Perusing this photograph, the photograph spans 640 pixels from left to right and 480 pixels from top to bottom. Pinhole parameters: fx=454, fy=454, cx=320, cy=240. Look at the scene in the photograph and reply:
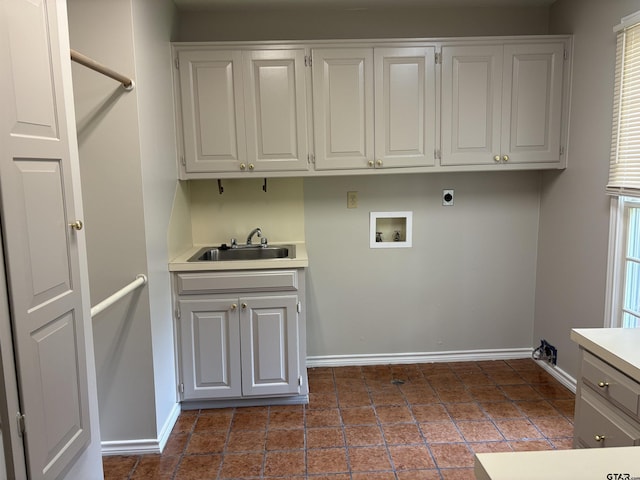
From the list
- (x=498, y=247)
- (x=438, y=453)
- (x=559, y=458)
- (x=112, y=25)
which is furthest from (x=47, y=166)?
(x=498, y=247)

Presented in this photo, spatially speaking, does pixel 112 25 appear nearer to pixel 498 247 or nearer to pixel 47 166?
pixel 47 166

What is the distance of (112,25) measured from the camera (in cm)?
206

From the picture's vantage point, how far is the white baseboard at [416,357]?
10.9 ft

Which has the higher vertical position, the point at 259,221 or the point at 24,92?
the point at 24,92

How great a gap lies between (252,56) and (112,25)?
2.83 ft

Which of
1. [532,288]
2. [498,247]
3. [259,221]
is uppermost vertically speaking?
[259,221]

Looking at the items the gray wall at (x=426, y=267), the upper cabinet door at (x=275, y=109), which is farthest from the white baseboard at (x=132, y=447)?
the upper cabinet door at (x=275, y=109)

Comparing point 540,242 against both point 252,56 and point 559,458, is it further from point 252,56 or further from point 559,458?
point 559,458

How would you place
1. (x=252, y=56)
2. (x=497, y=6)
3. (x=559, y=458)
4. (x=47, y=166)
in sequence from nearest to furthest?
(x=559, y=458)
(x=47, y=166)
(x=252, y=56)
(x=497, y=6)

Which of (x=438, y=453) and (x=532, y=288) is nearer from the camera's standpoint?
(x=438, y=453)

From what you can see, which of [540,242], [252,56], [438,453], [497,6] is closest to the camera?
[438,453]

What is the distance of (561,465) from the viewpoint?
3.02ft

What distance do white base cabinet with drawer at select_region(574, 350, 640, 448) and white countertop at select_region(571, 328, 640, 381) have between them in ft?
0.11

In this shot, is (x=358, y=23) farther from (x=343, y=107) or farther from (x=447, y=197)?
(x=447, y=197)
